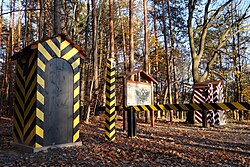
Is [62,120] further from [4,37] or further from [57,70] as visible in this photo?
[4,37]

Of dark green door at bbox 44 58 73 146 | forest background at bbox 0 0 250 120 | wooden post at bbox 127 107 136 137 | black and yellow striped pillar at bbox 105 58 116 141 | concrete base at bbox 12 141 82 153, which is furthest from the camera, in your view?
forest background at bbox 0 0 250 120

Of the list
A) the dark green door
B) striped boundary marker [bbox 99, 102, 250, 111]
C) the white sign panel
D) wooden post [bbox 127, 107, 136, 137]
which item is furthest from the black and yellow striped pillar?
the white sign panel

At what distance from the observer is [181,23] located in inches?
756

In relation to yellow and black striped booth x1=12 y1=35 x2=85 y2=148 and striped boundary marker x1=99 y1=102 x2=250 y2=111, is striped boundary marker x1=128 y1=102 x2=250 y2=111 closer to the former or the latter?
striped boundary marker x1=99 y1=102 x2=250 y2=111

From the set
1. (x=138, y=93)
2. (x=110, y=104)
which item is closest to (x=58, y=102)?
(x=110, y=104)

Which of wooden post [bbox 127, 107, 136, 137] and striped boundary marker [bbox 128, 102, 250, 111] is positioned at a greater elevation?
striped boundary marker [bbox 128, 102, 250, 111]

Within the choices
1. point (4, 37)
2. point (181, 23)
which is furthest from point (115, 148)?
point (4, 37)

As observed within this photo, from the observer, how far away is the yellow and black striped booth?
5.12 m

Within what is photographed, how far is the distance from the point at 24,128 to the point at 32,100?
73 cm

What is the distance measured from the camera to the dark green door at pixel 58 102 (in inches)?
207

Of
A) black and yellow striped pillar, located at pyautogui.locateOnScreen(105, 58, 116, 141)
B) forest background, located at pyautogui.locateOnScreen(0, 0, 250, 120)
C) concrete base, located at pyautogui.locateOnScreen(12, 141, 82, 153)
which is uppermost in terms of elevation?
forest background, located at pyautogui.locateOnScreen(0, 0, 250, 120)

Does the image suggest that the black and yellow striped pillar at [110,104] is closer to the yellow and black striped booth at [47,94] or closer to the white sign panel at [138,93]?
the yellow and black striped booth at [47,94]

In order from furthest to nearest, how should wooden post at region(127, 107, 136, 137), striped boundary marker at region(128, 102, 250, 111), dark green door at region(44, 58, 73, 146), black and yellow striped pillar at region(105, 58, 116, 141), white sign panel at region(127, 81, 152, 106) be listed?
white sign panel at region(127, 81, 152, 106)
wooden post at region(127, 107, 136, 137)
black and yellow striped pillar at region(105, 58, 116, 141)
dark green door at region(44, 58, 73, 146)
striped boundary marker at region(128, 102, 250, 111)

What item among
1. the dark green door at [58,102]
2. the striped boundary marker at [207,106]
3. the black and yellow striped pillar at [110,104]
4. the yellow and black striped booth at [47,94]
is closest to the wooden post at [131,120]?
the striped boundary marker at [207,106]
